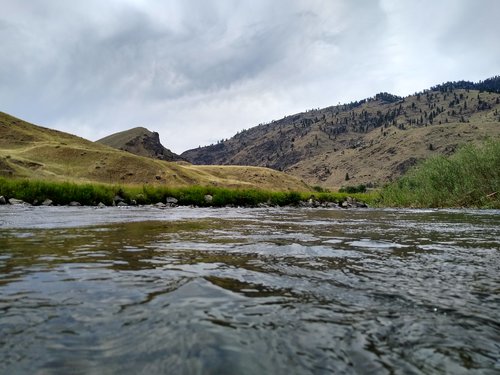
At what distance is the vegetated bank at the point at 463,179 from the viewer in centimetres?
1935

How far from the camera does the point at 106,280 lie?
3635 mm

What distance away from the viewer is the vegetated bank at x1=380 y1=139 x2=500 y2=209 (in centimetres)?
1935

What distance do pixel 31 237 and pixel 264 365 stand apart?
6828mm

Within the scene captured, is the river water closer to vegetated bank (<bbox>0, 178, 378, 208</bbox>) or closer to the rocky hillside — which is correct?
vegetated bank (<bbox>0, 178, 378, 208</bbox>)

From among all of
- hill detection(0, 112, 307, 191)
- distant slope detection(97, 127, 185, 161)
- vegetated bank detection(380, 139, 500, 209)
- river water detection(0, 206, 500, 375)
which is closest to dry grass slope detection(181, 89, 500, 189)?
distant slope detection(97, 127, 185, 161)

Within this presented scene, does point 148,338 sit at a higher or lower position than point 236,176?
lower

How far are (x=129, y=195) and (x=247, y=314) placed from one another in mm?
27722

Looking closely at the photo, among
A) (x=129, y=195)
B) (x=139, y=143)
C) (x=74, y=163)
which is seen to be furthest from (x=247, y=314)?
(x=139, y=143)

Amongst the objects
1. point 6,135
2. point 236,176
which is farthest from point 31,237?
point 236,176

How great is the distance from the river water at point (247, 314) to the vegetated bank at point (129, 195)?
21985 millimetres

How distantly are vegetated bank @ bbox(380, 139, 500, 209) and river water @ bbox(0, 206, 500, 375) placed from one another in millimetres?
16757

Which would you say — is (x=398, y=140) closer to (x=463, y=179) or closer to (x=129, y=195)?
(x=463, y=179)

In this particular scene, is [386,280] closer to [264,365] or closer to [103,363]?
[264,365]

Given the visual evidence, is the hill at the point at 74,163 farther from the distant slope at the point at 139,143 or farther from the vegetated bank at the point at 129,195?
the distant slope at the point at 139,143
